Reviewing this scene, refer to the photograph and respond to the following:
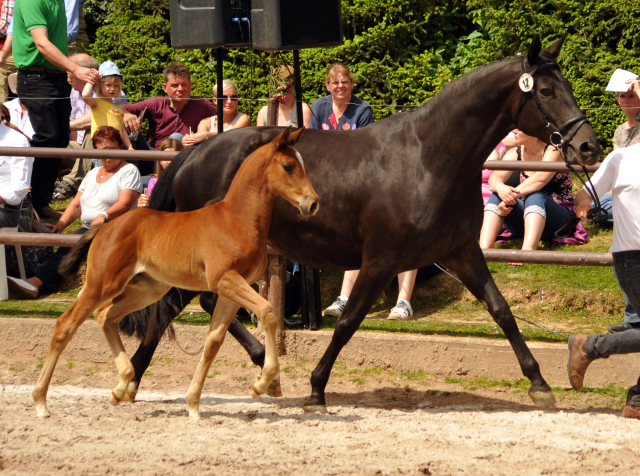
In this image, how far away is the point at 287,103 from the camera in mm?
7379

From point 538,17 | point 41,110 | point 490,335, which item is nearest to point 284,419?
point 490,335

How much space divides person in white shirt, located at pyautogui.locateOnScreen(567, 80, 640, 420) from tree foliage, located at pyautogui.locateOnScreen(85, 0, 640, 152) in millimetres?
4663

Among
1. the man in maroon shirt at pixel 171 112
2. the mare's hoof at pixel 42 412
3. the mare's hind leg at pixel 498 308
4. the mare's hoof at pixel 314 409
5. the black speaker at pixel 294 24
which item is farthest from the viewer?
the man in maroon shirt at pixel 171 112

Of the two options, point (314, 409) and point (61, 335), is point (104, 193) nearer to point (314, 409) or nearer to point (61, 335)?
point (61, 335)

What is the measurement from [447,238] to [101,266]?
2038 mm

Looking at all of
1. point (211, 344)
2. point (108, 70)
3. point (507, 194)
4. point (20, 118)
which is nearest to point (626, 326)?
point (507, 194)

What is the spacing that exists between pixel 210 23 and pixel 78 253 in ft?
8.73

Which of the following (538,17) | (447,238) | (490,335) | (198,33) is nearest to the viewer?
(447,238)

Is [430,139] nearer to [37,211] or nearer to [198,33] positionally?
[198,33]

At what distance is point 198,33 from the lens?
6.68 m

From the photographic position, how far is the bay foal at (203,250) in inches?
171

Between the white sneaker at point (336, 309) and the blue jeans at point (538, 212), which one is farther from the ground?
the blue jeans at point (538, 212)

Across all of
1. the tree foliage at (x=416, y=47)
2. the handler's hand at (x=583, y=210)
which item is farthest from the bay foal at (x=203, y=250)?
the tree foliage at (x=416, y=47)

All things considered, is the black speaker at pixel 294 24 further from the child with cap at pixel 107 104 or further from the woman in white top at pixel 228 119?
the child with cap at pixel 107 104
